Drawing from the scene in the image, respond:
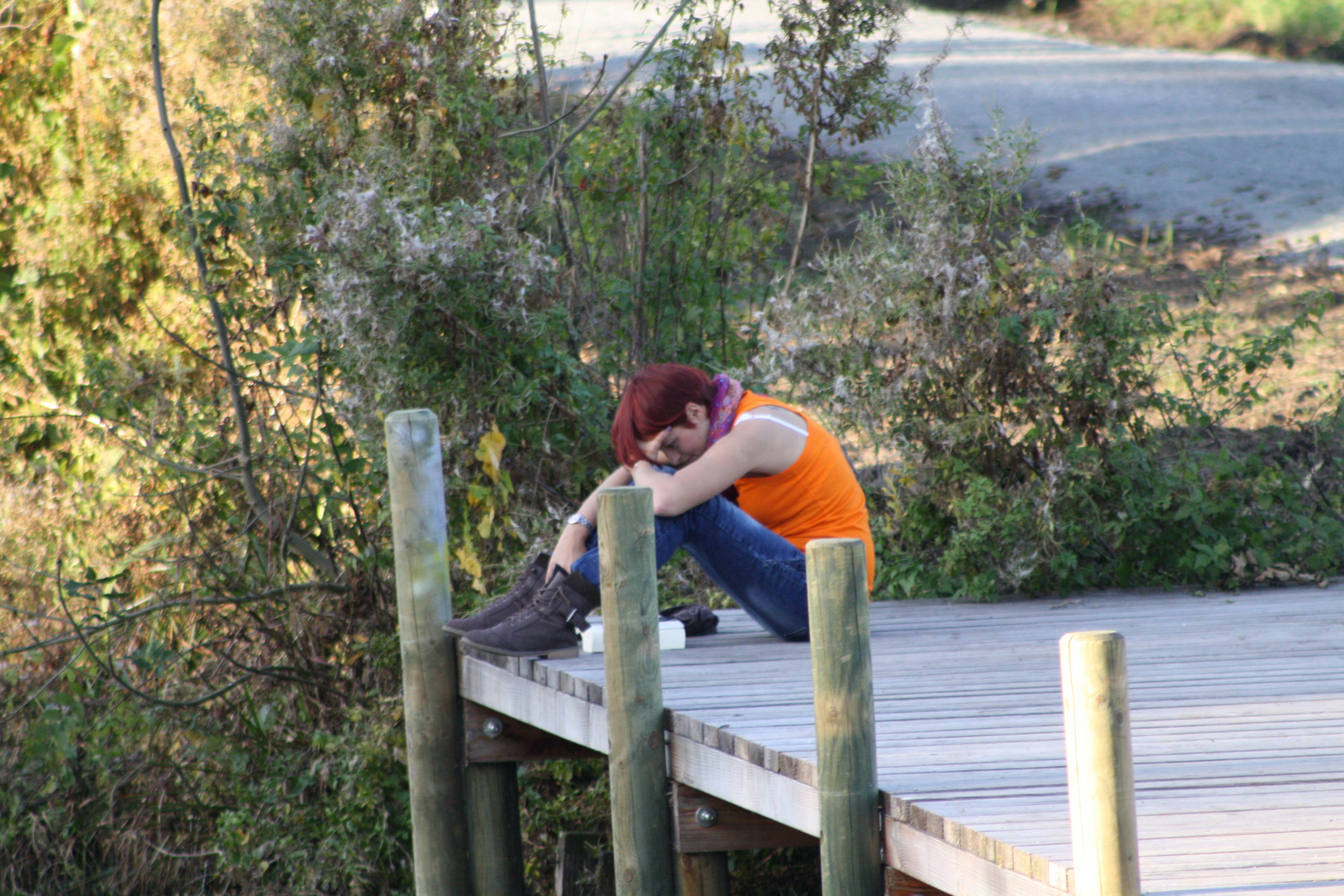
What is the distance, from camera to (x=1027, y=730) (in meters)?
3.04

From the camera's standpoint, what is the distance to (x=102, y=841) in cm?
598

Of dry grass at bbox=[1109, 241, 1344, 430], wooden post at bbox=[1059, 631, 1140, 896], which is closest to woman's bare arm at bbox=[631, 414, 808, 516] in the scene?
wooden post at bbox=[1059, 631, 1140, 896]

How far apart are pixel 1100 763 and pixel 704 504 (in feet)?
7.02

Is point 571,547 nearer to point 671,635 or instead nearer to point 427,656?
point 671,635

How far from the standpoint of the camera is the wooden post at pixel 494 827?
14.7 ft

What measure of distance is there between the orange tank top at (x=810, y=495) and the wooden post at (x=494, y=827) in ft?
3.96

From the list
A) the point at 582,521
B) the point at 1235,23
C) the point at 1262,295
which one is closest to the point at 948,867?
the point at 582,521

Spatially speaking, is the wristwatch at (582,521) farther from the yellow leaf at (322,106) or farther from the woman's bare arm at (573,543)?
the yellow leaf at (322,106)

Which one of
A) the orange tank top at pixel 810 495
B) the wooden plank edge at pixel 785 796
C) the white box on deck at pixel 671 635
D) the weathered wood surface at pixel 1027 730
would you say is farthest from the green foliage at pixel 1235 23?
the wooden plank edge at pixel 785 796

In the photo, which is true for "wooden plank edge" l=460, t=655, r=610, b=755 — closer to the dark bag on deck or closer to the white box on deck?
the white box on deck

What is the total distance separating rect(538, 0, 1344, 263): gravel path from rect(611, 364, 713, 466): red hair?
6.64m

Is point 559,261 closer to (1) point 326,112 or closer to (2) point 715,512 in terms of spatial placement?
(1) point 326,112

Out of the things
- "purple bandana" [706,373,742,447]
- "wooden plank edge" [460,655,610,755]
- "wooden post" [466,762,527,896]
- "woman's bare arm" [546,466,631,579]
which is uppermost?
"purple bandana" [706,373,742,447]

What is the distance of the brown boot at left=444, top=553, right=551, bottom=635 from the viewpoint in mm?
4078
